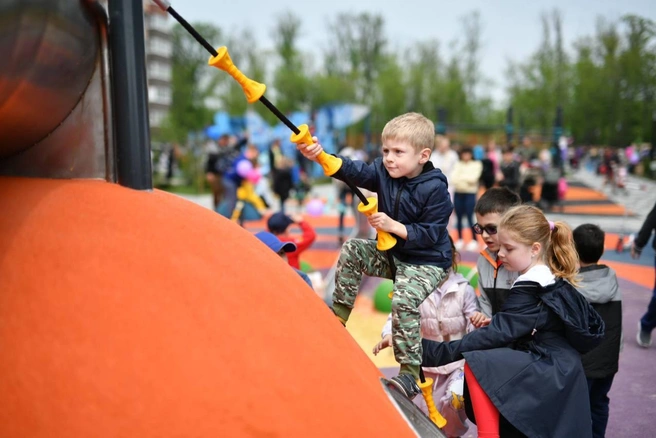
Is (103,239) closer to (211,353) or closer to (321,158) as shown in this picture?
(211,353)

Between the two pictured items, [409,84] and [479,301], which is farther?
[409,84]

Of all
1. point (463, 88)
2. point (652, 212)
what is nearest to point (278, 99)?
point (463, 88)

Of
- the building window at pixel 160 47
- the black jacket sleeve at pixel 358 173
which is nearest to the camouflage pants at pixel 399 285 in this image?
the black jacket sleeve at pixel 358 173

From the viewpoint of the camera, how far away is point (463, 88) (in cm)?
3922

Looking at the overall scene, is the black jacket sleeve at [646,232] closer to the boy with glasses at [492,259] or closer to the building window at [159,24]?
the boy with glasses at [492,259]

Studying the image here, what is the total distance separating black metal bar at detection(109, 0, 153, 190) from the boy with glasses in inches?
62.0

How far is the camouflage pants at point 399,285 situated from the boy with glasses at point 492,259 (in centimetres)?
41

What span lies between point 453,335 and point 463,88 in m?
37.7

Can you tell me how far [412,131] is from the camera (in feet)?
8.62

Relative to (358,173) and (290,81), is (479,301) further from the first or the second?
(290,81)

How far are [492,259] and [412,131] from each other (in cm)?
89

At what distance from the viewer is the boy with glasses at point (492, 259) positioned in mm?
3086

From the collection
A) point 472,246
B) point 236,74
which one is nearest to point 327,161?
point 236,74

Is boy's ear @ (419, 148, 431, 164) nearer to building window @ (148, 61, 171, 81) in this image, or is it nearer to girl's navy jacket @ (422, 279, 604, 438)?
girl's navy jacket @ (422, 279, 604, 438)
